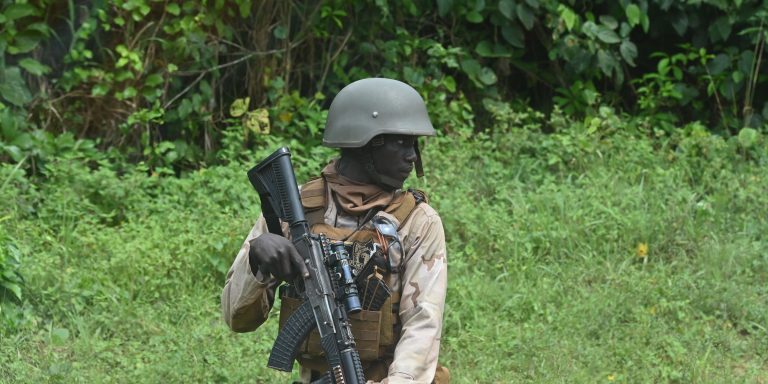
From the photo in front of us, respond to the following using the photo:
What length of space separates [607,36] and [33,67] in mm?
3437

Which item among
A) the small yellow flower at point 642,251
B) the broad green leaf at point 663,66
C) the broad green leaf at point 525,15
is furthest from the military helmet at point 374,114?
the broad green leaf at point 663,66

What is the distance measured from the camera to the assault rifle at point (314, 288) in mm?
2938

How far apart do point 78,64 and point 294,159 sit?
4.70ft

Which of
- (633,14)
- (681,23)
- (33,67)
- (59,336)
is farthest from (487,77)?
(59,336)

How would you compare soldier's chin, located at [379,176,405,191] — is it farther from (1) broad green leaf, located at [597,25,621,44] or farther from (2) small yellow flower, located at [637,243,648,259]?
(1) broad green leaf, located at [597,25,621,44]

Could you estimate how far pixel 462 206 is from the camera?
620cm

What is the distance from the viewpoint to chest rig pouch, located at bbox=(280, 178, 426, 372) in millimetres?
3084

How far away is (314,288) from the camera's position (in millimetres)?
2996

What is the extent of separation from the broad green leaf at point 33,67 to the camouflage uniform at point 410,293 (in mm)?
3884

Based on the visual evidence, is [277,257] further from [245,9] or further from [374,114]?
[245,9]

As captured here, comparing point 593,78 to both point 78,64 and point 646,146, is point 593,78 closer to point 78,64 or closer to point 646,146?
point 646,146

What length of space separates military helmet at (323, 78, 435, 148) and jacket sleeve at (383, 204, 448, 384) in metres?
0.24

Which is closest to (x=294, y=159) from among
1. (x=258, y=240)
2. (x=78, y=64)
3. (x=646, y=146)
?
(x=78, y=64)

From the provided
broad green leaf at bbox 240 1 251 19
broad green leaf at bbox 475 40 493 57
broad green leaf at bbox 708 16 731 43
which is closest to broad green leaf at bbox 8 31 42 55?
broad green leaf at bbox 240 1 251 19
